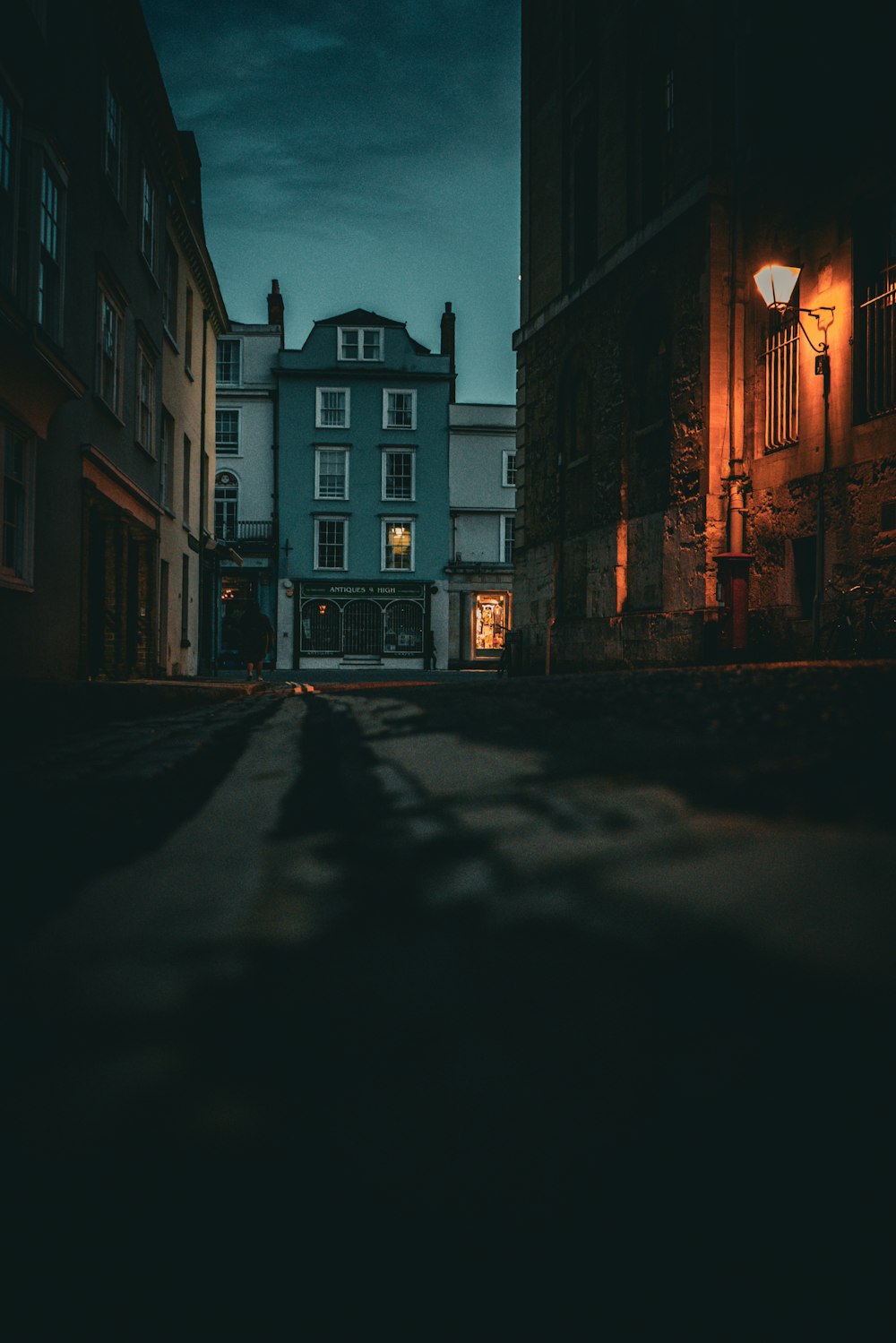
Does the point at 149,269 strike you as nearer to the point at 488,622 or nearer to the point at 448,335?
the point at 488,622

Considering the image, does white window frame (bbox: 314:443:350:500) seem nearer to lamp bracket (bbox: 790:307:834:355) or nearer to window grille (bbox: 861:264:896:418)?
lamp bracket (bbox: 790:307:834:355)

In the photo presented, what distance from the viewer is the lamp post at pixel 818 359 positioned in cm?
921

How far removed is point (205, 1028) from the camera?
0.48m

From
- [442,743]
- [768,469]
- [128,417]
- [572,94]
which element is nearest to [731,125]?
[768,469]

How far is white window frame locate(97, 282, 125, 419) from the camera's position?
428 inches

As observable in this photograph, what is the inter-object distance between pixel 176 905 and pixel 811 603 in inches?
391

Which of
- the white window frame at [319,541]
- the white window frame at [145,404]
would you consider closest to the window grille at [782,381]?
the white window frame at [145,404]

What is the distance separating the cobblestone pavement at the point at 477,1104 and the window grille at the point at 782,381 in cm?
1042

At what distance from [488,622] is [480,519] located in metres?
3.95

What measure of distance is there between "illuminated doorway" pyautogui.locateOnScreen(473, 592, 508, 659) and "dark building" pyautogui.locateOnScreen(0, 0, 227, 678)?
17167 millimetres

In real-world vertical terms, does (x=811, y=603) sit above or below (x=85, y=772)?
above

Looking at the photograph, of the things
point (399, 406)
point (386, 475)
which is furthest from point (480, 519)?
point (399, 406)

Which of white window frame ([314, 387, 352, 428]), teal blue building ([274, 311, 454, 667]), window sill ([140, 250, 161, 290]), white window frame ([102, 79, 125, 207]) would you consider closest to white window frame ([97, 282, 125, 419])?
white window frame ([102, 79, 125, 207])

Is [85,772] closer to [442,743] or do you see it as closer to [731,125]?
[442,743]
